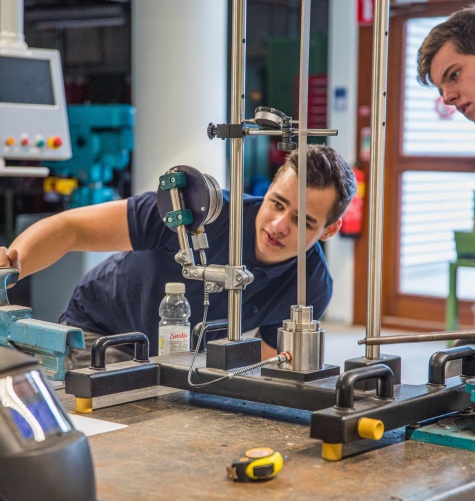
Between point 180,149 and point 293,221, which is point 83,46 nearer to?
point 180,149

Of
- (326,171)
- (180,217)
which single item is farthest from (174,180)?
(326,171)

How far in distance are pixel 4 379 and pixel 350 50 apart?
519cm

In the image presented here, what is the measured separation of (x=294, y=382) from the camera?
124 cm

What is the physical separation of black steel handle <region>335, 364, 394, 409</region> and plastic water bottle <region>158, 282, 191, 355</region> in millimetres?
→ 582

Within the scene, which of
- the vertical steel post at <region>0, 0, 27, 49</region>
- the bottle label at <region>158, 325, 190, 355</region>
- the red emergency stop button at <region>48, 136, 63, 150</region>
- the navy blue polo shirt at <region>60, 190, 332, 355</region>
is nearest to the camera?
the bottle label at <region>158, 325, 190, 355</region>

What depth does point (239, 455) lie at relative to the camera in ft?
3.59

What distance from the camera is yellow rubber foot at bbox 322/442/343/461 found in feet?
3.53

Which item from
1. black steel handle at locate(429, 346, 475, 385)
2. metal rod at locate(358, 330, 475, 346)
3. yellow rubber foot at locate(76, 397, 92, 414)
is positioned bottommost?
yellow rubber foot at locate(76, 397, 92, 414)

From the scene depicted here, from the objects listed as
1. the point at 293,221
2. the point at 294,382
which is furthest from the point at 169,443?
the point at 293,221

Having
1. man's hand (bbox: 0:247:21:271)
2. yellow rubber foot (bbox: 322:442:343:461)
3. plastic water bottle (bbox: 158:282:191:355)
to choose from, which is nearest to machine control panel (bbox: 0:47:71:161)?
plastic water bottle (bbox: 158:282:191:355)

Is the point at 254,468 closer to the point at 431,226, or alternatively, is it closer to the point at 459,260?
the point at 459,260

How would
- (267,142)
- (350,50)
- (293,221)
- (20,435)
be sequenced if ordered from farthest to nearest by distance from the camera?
1. (267,142)
2. (350,50)
3. (293,221)
4. (20,435)

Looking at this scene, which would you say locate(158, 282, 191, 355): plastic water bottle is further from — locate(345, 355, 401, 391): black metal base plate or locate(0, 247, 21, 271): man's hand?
locate(345, 355, 401, 391): black metal base plate

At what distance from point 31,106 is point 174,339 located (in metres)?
2.14
